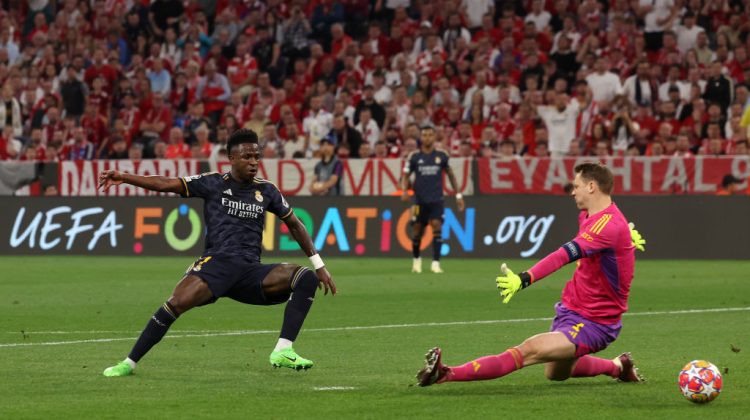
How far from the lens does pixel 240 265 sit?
10.8 metres

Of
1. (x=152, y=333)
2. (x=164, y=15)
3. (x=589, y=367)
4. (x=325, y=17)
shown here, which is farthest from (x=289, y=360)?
(x=164, y=15)

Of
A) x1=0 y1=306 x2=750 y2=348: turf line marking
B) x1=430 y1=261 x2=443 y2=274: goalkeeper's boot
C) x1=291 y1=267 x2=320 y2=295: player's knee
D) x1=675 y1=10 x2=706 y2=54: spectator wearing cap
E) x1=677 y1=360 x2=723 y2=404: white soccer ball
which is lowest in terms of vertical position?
x1=430 y1=261 x2=443 y2=274: goalkeeper's boot

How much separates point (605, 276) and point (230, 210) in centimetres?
296

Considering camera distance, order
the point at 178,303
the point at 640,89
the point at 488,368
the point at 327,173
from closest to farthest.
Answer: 1. the point at 488,368
2. the point at 178,303
3. the point at 327,173
4. the point at 640,89

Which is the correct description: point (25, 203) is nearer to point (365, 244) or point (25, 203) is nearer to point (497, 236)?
point (365, 244)

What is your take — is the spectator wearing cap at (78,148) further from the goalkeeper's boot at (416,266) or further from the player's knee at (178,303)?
the player's knee at (178,303)

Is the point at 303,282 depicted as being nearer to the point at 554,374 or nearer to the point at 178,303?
the point at 178,303

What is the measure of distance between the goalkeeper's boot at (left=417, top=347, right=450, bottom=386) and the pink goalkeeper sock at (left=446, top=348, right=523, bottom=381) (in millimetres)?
74

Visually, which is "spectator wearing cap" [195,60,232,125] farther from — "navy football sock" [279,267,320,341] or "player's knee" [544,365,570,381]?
"player's knee" [544,365,570,381]

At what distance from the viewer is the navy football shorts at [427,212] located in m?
23.2

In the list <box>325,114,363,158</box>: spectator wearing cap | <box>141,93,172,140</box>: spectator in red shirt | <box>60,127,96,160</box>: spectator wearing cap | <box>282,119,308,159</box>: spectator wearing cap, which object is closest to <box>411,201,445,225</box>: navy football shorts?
<box>325,114,363,158</box>: spectator wearing cap

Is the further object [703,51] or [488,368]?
[703,51]

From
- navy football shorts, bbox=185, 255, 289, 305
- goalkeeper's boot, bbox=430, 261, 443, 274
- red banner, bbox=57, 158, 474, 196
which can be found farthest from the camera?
→ red banner, bbox=57, 158, 474, 196

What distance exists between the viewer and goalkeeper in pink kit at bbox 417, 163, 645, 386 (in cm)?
920
